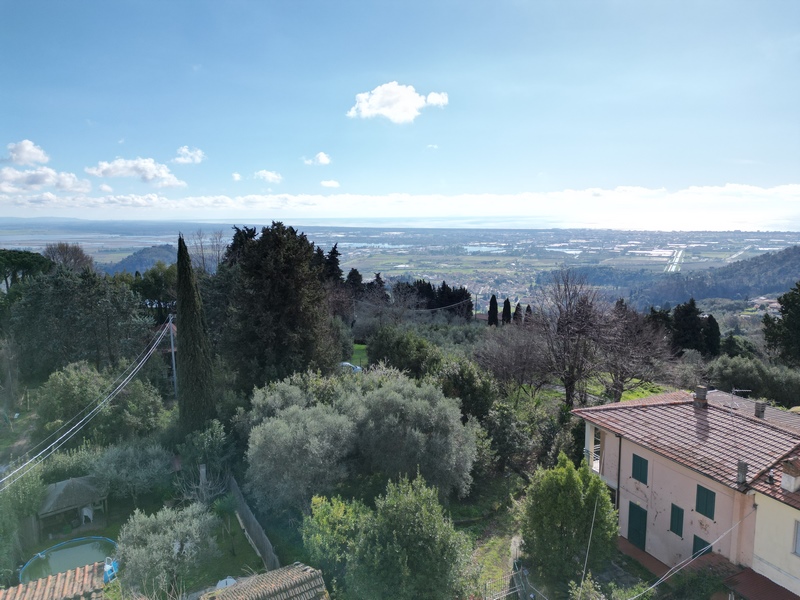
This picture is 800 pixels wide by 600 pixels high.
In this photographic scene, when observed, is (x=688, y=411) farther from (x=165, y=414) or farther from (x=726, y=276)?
(x=726, y=276)

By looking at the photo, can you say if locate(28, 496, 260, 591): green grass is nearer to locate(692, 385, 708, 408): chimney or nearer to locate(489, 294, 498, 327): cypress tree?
locate(692, 385, 708, 408): chimney

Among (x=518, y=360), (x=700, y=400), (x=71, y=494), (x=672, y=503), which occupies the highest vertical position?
(x=700, y=400)

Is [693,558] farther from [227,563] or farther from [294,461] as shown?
[227,563]

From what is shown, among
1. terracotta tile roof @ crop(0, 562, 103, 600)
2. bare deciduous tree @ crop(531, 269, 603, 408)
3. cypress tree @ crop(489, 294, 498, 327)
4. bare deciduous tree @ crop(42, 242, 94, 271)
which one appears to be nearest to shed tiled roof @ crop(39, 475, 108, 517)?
terracotta tile roof @ crop(0, 562, 103, 600)

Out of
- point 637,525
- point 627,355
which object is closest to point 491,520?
point 637,525

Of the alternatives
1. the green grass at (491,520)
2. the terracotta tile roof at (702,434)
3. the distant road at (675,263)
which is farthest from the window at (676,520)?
the distant road at (675,263)
